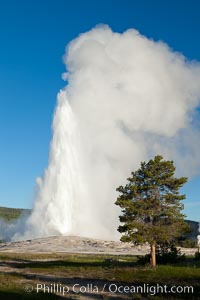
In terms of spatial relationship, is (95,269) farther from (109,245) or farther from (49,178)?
(49,178)

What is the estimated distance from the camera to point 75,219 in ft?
311

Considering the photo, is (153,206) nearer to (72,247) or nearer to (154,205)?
(154,205)

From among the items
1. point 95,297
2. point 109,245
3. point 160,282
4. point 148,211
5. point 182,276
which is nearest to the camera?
point 95,297

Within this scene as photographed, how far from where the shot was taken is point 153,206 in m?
34.2

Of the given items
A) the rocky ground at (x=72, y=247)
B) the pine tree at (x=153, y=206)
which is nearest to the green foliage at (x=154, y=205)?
the pine tree at (x=153, y=206)

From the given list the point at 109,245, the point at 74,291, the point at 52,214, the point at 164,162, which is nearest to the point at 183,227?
the point at 164,162

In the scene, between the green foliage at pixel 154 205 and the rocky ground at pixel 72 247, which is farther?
the rocky ground at pixel 72 247

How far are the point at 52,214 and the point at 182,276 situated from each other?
65.9 metres

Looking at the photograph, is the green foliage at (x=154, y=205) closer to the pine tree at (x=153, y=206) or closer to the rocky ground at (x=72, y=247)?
the pine tree at (x=153, y=206)

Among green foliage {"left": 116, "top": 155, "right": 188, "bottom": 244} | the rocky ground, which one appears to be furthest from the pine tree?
the rocky ground

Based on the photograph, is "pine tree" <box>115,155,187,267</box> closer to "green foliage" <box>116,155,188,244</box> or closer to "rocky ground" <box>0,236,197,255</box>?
"green foliage" <box>116,155,188,244</box>

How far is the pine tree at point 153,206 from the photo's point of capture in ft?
109

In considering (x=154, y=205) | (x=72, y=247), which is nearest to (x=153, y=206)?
(x=154, y=205)

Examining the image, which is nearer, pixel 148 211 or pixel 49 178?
pixel 148 211
